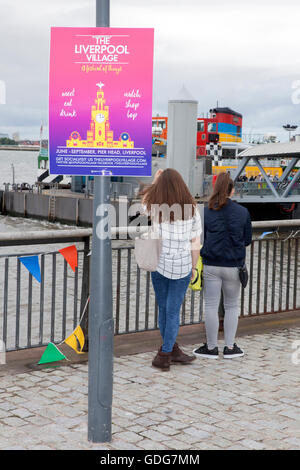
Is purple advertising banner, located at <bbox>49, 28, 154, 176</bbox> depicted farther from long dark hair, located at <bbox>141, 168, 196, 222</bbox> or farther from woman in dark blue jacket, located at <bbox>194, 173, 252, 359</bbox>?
woman in dark blue jacket, located at <bbox>194, 173, 252, 359</bbox>

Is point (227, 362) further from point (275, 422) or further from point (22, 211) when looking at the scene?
point (22, 211)

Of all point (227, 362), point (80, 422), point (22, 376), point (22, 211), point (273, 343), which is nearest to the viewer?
point (80, 422)

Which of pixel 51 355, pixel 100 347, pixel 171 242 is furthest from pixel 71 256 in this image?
pixel 100 347

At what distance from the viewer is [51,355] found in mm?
6168

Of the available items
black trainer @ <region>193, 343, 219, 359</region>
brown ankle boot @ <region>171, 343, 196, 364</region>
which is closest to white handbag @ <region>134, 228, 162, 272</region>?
brown ankle boot @ <region>171, 343, 196, 364</region>

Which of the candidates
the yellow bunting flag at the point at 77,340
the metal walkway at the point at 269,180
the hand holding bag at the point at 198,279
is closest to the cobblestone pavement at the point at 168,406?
the yellow bunting flag at the point at 77,340

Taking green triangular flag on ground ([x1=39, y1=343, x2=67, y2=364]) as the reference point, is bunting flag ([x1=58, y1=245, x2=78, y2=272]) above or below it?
above

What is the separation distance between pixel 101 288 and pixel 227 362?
2544 mm

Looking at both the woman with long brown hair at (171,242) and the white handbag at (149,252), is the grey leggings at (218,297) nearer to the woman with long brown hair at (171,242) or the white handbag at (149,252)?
the woman with long brown hair at (171,242)

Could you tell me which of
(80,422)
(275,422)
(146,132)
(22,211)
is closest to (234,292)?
(275,422)

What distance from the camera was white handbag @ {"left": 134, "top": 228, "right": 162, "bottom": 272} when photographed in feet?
19.0

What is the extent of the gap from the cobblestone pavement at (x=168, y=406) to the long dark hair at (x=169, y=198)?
1.45m

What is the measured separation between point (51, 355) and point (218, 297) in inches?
66.9

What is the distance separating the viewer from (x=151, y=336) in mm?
7227
